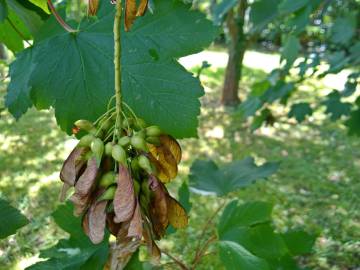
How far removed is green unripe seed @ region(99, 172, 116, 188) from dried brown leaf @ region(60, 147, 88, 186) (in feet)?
0.14

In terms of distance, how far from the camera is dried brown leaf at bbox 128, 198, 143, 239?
1.86 feet

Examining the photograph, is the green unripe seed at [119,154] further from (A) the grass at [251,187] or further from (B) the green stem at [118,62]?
(A) the grass at [251,187]

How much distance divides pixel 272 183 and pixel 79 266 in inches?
120

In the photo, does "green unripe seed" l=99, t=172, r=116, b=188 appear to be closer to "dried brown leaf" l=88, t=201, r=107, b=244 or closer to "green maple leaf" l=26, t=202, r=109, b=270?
"dried brown leaf" l=88, t=201, r=107, b=244

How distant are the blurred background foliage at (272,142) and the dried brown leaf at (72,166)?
636 mm

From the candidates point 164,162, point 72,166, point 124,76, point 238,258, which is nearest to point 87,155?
point 72,166

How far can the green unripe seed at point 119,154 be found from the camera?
58 centimetres

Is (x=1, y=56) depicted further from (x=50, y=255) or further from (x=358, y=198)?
(x=50, y=255)

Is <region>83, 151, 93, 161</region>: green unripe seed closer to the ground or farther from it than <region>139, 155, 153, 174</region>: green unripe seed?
farther from it

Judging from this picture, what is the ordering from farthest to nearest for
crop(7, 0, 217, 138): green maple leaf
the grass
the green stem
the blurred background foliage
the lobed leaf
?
the grass → the blurred background foliage → the lobed leaf → crop(7, 0, 217, 138): green maple leaf → the green stem

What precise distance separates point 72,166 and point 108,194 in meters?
0.07

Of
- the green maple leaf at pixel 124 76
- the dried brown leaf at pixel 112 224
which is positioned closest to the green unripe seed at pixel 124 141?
the dried brown leaf at pixel 112 224

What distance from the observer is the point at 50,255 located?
1336mm

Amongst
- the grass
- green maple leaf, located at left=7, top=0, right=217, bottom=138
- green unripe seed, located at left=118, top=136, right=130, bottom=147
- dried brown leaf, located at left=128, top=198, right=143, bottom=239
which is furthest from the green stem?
the grass
